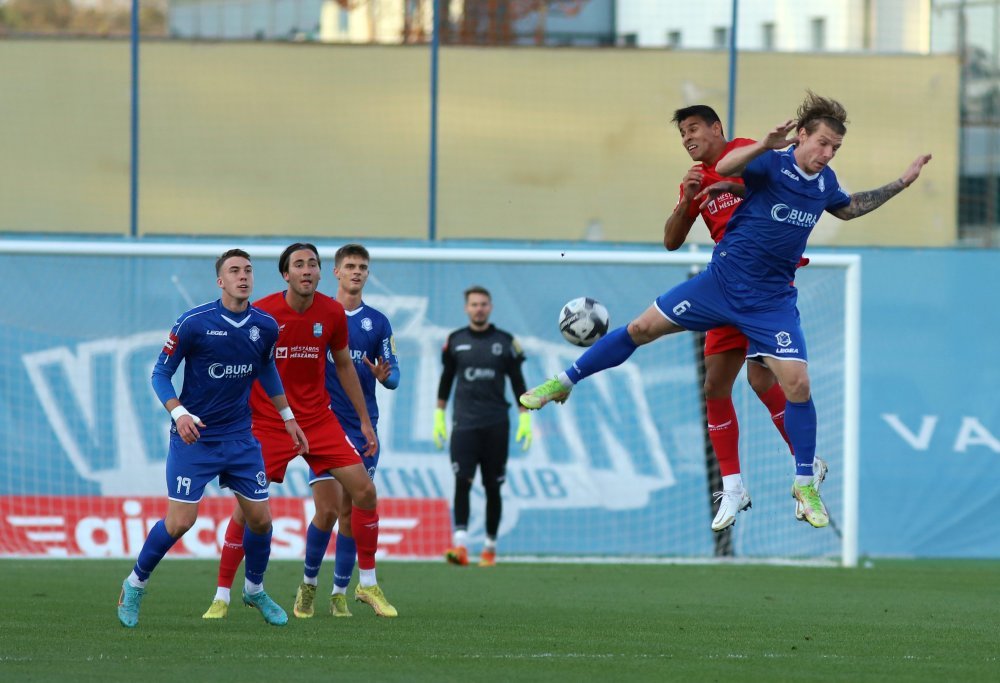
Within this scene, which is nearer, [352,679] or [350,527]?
[352,679]

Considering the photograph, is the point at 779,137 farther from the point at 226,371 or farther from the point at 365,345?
the point at 365,345

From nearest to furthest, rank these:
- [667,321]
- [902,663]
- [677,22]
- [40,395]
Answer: [902,663] < [667,321] < [40,395] < [677,22]

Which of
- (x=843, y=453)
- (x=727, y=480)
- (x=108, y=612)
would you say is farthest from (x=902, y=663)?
(x=843, y=453)

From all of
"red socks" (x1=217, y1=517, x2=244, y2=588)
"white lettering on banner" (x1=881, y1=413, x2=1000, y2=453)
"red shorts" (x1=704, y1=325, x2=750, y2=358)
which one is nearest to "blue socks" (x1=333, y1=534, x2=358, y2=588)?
"red socks" (x1=217, y1=517, x2=244, y2=588)

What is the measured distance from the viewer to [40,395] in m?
14.7

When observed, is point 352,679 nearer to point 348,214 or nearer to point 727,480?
point 727,480

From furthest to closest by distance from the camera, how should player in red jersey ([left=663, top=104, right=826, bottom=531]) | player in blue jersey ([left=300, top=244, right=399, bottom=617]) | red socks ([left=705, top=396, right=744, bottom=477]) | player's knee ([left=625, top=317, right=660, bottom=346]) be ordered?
player in blue jersey ([left=300, top=244, right=399, bottom=617]) → red socks ([left=705, top=396, right=744, bottom=477]) → player's knee ([left=625, top=317, right=660, bottom=346]) → player in red jersey ([left=663, top=104, right=826, bottom=531])

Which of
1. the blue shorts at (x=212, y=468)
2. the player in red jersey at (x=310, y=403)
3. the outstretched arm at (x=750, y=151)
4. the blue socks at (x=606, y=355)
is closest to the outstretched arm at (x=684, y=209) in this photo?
the outstretched arm at (x=750, y=151)

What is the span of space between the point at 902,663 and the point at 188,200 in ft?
36.3

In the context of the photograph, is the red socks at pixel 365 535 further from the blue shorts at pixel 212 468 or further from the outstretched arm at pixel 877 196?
the outstretched arm at pixel 877 196

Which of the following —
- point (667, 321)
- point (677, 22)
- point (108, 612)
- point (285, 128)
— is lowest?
point (108, 612)

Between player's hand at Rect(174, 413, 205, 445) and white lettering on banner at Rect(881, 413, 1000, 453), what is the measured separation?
8896mm

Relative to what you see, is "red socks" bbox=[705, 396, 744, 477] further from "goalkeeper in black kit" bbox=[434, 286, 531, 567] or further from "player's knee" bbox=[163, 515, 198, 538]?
"goalkeeper in black kit" bbox=[434, 286, 531, 567]

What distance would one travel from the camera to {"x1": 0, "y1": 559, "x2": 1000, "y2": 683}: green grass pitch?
735cm
